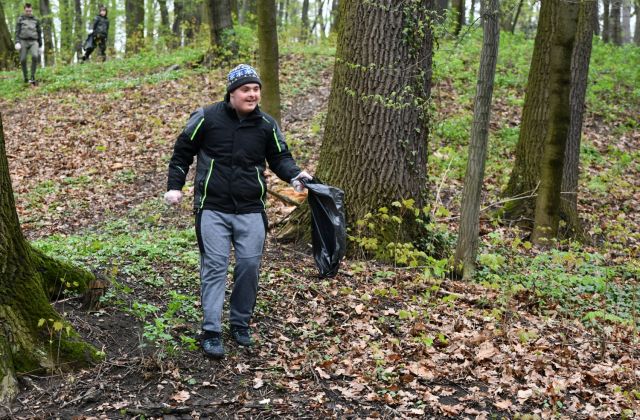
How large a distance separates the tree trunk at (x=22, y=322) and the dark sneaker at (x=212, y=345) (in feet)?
2.50

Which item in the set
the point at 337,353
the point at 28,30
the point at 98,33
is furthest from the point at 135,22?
the point at 337,353

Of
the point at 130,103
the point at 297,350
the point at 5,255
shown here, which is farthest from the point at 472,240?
the point at 130,103

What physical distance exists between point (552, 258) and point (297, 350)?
14.6 feet

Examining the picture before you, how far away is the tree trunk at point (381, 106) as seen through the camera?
271 inches

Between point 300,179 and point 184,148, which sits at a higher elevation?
point 184,148

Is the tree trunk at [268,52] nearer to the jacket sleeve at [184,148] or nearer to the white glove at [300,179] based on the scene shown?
the white glove at [300,179]

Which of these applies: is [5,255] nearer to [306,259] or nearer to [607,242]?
[306,259]

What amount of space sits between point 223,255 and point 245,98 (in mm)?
1165

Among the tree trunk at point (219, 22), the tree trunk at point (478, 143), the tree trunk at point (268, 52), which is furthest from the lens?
the tree trunk at point (219, 22)

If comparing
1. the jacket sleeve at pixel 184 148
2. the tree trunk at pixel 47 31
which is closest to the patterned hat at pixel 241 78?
the jacket sleeve at pixel 184 148

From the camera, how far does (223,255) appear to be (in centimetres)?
466

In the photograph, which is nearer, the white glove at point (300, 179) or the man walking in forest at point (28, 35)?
the white glove at point (300, 179)

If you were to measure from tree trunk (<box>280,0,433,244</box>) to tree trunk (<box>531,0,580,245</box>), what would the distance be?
2.09 metres

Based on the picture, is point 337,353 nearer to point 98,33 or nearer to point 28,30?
point 28,30
